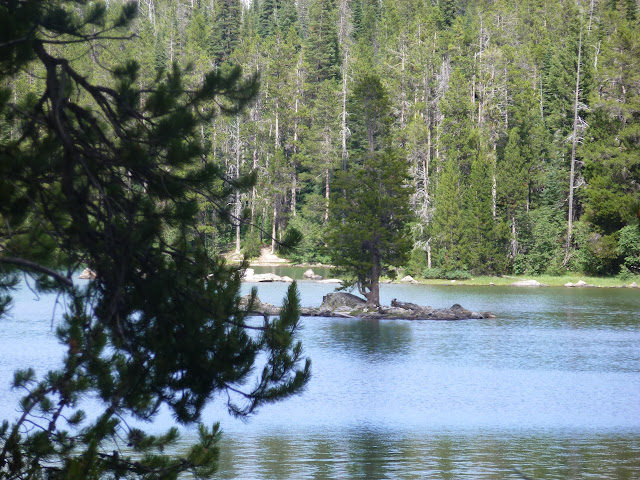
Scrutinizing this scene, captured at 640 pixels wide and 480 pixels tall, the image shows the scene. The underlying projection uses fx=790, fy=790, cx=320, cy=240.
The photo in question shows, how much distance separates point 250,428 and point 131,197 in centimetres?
826

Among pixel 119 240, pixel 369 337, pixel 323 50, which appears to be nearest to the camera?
pixel 119 240

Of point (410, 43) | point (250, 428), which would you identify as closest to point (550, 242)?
point (410, 43)

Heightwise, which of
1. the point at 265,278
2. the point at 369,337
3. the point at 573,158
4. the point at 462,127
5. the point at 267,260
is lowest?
the point at 369,337

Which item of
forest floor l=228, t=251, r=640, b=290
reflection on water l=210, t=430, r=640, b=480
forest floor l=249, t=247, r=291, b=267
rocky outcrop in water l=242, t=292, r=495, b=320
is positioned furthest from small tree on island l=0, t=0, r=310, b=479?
forest floor l=249, t=247, r=291, b=267

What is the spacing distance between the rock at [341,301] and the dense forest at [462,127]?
72.6 inches

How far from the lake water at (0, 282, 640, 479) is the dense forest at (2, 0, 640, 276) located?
711 cm

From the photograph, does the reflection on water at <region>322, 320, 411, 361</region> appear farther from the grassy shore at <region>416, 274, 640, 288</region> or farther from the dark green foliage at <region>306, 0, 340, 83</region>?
the dark green foliage at <region>306, 0, 340, 83</region>

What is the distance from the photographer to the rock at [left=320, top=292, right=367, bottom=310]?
95.4 ft

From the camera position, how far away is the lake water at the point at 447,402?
10594 mm

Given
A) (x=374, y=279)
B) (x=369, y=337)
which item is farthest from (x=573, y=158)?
(x=369, y=337)

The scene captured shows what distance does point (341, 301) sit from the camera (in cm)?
2930

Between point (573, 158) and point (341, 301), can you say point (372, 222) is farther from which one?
point (573, 158)

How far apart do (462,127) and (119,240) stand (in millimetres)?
44144

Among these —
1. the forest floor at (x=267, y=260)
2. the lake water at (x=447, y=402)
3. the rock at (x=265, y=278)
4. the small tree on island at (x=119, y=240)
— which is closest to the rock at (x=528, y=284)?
the rock at (x=265, y=278)
